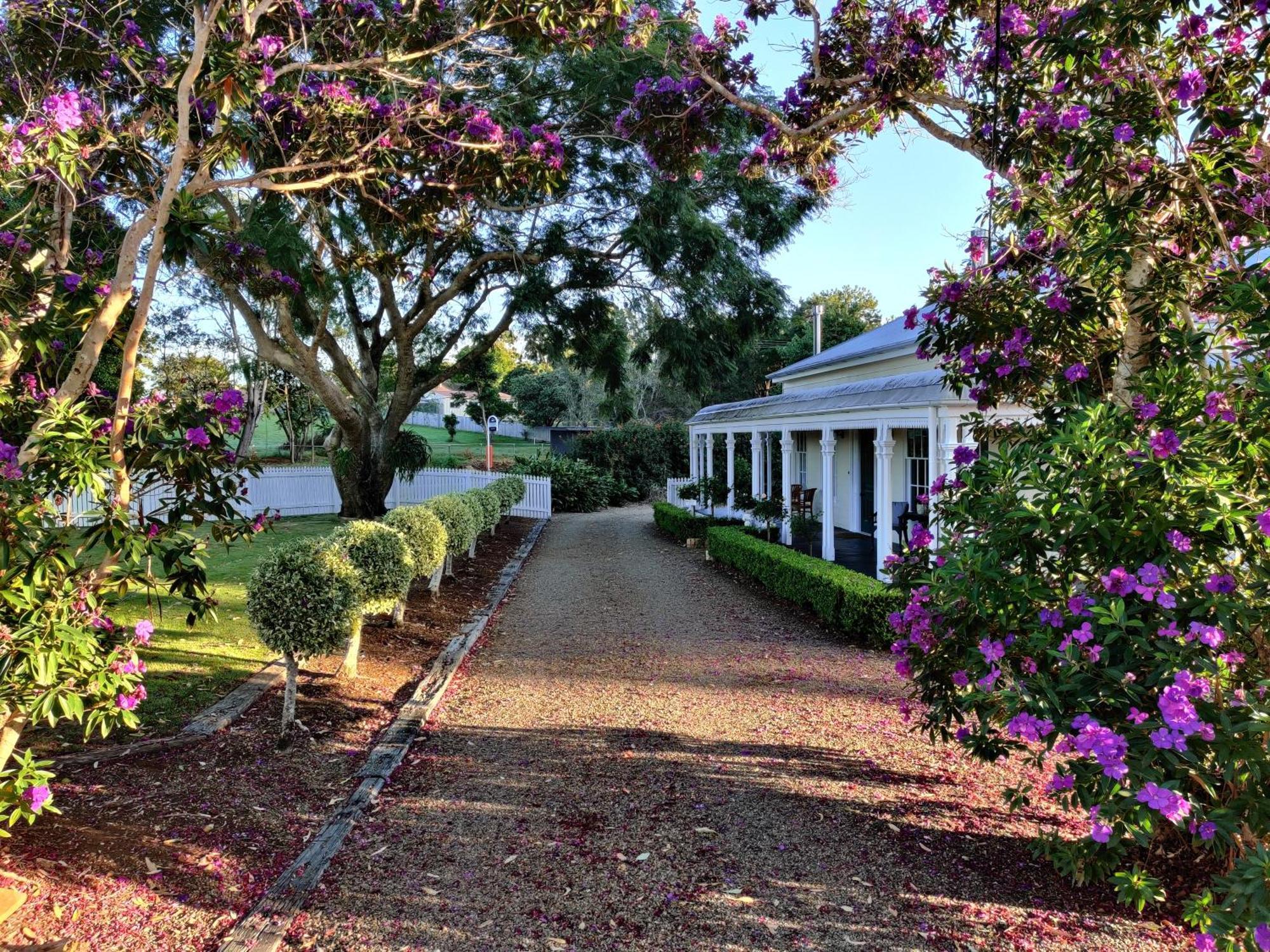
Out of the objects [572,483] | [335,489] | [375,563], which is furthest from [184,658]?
[572,483]

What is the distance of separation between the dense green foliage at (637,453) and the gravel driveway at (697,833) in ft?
70.2

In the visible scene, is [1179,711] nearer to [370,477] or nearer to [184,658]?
[184,658]

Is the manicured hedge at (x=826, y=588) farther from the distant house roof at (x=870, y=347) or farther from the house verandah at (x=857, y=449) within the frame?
the distant house roof at (x=870, y=347)

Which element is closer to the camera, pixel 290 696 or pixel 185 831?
pixel 185 831

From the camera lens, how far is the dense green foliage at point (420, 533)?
8031mm

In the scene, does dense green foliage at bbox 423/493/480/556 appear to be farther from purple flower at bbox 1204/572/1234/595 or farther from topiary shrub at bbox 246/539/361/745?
purple flower at bbox 1204/572/1234/595

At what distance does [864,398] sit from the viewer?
9.88 m

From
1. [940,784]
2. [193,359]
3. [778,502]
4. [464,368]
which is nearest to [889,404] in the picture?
[778,502]

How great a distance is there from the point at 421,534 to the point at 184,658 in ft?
8.22

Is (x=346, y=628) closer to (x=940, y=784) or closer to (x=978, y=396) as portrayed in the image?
(x=940, y=784)

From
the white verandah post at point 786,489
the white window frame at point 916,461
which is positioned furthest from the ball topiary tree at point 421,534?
the white window frame at point 916,461

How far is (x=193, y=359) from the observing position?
27516mm

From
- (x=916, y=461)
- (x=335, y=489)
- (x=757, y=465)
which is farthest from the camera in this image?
(x=335, y=489)

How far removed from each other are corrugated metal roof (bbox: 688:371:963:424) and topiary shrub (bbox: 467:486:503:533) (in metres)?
5.53
